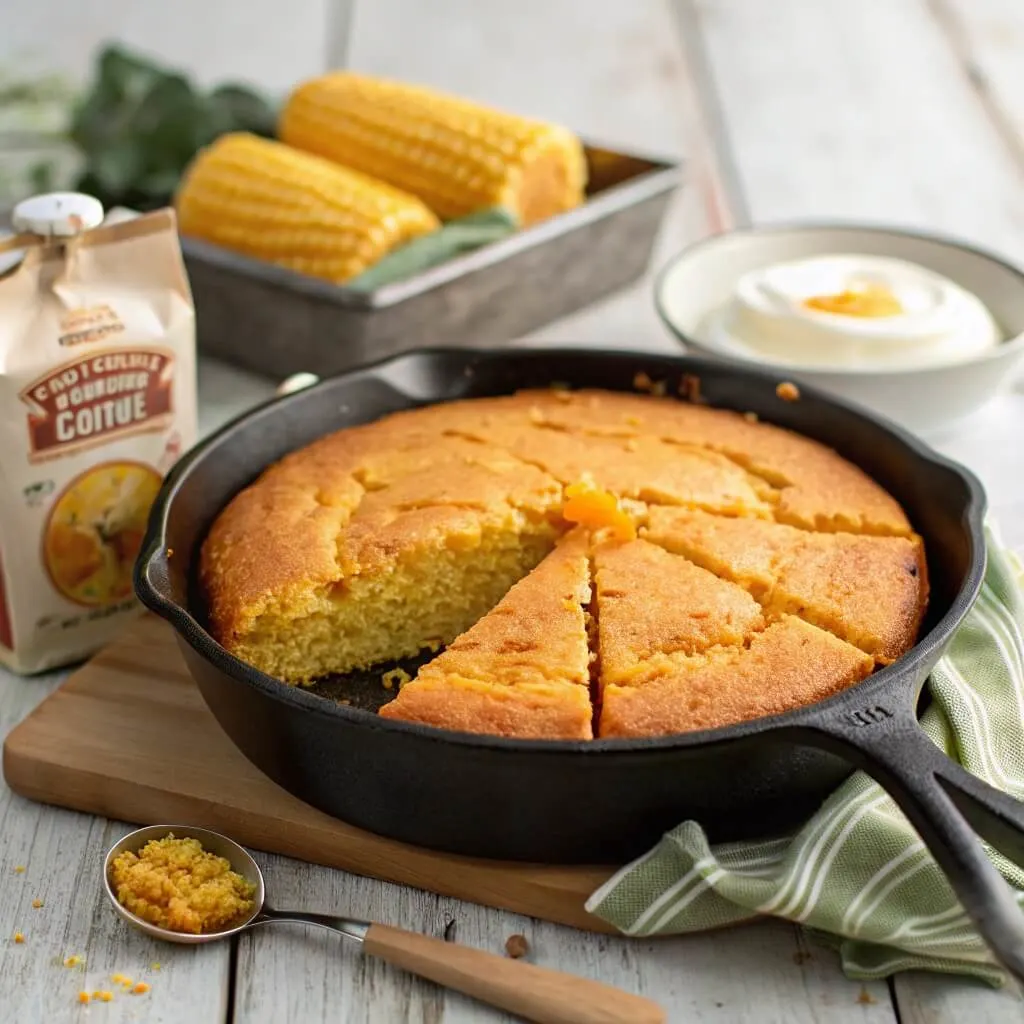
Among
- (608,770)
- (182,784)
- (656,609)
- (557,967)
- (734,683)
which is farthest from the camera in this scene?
(656,609)

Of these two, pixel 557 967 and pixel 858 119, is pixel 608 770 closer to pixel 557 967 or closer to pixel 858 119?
Result: pixel 557 967

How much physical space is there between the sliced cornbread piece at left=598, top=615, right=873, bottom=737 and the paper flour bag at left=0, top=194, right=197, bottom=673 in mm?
1133

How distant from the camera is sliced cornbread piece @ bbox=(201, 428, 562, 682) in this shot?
2.67 metres

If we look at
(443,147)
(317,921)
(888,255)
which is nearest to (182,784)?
(317,921)

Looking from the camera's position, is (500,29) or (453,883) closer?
(453,883)

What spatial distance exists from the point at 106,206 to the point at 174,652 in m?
2.00

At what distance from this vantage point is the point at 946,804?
193 cm

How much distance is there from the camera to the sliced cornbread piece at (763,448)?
287 cm

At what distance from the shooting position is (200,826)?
7.95 ft

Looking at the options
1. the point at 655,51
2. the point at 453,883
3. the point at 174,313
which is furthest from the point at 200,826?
the point at 655,51

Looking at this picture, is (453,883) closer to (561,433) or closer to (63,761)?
(63,761)

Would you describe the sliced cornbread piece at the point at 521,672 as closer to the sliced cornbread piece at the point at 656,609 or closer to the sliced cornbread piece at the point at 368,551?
the sliced cornbread piece at the point at 656,609

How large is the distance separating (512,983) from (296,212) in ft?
8.00

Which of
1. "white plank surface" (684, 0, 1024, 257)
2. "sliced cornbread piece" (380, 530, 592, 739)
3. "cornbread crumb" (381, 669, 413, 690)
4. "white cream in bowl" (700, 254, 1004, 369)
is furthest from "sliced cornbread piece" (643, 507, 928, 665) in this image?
Answer: "white plank surface" (684, 0, 1024, 257)
